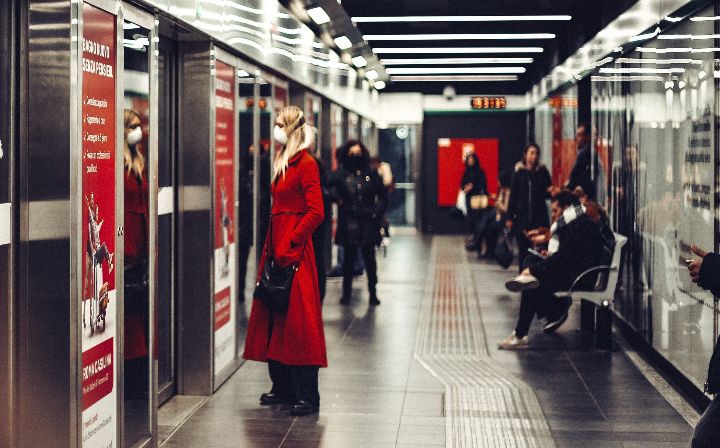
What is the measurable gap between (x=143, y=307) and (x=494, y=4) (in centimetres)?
610

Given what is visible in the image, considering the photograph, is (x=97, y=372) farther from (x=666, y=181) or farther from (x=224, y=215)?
(x=666, y=181)

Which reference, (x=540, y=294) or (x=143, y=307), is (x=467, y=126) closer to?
(x=540, y=294)

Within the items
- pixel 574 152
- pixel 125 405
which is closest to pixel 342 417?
pixel 125 405

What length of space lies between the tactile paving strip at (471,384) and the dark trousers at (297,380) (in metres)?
0.78

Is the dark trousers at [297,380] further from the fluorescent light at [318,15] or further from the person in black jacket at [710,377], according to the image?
the fluorescent light at [318,15]

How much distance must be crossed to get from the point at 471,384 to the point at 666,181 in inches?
77.1

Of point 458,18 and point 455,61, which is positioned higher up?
point 455,61

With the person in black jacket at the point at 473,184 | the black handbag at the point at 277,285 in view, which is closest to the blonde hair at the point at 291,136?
the black handbag at the point at 277,285

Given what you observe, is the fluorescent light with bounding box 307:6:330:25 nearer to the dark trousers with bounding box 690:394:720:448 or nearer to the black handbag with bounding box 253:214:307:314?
the black handbag with bounding box 253:214:307:314

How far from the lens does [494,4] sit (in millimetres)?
9102

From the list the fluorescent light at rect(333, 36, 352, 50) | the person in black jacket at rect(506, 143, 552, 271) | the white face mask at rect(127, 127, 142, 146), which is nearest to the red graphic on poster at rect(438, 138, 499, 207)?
the fluorescent light at rect(333, 36, 352, 50)

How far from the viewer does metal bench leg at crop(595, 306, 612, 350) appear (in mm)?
6844

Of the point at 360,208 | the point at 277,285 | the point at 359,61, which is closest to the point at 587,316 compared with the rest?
the point at 360,208

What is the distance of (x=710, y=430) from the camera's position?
295 centimetres
